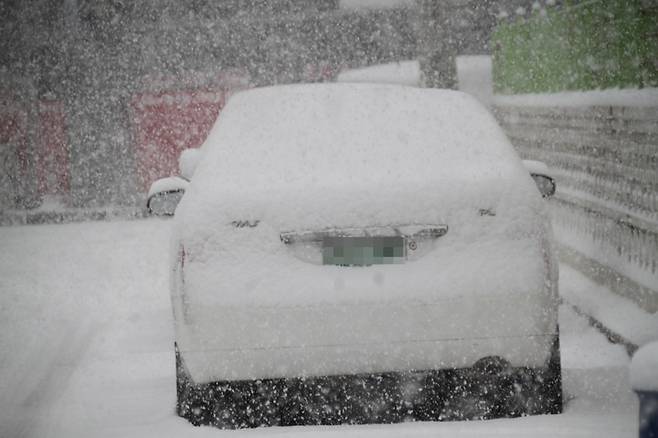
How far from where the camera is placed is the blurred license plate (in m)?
4.11

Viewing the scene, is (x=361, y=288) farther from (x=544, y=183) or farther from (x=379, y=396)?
(x=544, y=183)

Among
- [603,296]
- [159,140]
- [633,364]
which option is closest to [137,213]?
[159,140]

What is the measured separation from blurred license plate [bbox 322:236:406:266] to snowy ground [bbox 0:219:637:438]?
0.77 metres

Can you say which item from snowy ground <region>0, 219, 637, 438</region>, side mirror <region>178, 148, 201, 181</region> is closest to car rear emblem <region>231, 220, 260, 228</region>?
snowy ground <region>0, 219, 637, 438</region>

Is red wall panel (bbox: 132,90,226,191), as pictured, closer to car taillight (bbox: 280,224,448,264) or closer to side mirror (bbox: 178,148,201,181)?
side mirror (bbox: 178,148,201,181)

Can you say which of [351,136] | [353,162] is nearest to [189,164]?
[351,136]

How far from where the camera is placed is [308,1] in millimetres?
24969

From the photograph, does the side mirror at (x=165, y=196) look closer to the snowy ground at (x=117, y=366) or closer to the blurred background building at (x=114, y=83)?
the snowy ground at (x=117, y=366)

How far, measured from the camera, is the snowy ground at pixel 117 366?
4.43 metres

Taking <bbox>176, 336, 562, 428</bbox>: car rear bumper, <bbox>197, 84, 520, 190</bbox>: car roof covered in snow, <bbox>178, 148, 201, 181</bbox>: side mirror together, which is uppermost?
<bbox>197, 84, 520, 190</bbox>: car roof covered in snow

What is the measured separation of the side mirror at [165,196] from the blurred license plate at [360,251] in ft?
5.07

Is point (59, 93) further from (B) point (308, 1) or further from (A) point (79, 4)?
(B) point (308, 1)

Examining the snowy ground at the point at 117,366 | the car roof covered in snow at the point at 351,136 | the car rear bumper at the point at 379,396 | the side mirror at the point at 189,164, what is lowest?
the snowy ground at the point at 117,366

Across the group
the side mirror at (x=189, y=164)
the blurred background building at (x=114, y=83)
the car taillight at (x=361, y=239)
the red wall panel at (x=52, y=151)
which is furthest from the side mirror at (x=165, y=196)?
the red wall panel at (x=52, y=151)
